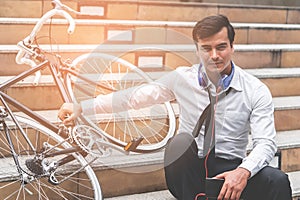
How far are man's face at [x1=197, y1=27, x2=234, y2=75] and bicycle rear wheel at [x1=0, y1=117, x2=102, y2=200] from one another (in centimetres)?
86

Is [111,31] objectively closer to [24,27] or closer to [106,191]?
[24,27]

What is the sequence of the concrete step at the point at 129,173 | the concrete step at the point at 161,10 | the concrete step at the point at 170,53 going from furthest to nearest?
the concrete step at the point at 161,10, the concrete step at the point at 170,53, the concrete step at the point at 129,173

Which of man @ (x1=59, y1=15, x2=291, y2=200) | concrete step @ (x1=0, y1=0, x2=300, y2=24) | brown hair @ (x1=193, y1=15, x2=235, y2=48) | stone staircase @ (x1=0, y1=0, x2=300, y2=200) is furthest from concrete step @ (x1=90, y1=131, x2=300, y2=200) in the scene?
concrete step @ (x1=0, y1=0, x2=300, y2=24)

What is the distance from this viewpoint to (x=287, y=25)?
571 cm

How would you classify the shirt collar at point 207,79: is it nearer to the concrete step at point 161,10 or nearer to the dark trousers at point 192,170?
the dark trousers at point 192,170

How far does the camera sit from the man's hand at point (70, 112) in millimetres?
2789

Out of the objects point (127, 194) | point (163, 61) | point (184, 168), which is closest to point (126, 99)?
point (184, 168)

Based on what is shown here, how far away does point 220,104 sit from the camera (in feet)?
9.31

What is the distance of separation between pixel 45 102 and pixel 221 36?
146 centimetres

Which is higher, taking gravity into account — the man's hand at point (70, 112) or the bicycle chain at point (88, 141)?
the man's hand at point (70, 112)

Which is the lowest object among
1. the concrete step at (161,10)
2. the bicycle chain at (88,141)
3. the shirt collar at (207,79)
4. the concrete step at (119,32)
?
the bicycle chain at (88,141)

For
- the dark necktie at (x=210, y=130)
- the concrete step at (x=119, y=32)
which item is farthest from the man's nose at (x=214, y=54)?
the concrete step at (x=119, y=32)

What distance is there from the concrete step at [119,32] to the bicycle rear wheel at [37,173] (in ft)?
4.33

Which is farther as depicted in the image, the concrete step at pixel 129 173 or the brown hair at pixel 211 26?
the concrete step at pixel 129 173
